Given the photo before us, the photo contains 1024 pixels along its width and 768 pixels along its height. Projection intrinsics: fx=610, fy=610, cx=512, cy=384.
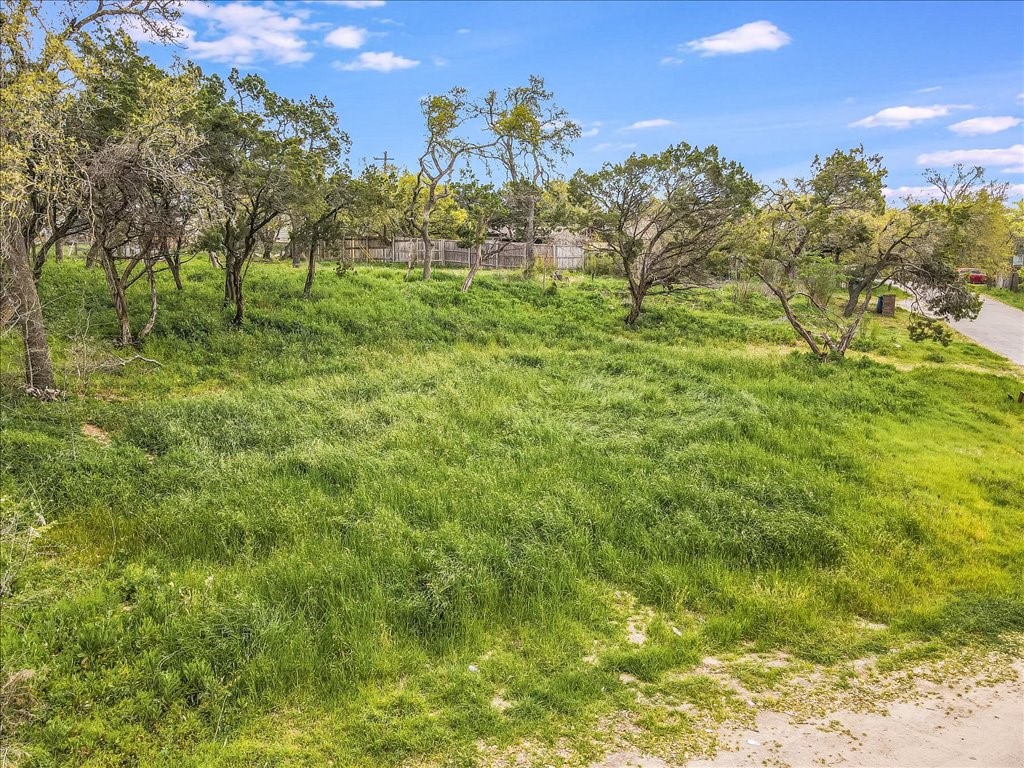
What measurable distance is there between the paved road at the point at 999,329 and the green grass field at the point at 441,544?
677 centimetres

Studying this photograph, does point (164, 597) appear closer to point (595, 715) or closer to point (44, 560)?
point (44, 560)

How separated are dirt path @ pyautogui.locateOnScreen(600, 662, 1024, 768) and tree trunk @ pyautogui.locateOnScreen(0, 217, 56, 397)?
365 inches

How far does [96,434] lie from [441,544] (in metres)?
5.48

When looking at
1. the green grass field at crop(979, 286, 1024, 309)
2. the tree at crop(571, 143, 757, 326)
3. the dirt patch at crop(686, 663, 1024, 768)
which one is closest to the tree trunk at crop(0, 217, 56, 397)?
the dirt patch at crop(686, 663, 1024, 768)

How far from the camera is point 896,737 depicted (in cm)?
417

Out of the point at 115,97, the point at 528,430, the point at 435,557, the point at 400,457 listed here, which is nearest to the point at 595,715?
the point at 435,557

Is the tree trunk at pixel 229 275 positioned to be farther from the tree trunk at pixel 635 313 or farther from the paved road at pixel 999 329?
the paved road at pixel 999 329

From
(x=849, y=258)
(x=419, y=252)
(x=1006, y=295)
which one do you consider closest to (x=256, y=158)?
(x=849, y=258)

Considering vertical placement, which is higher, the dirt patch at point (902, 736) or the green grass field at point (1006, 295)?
the green grass field at point (1006, 295)

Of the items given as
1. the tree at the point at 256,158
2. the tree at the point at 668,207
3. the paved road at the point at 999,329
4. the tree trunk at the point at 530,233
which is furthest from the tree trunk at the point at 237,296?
the paved road at the point at 999,329

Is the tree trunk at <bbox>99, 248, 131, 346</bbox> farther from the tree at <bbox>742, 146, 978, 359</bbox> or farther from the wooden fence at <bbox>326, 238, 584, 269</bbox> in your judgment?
the wooden fence at <bbox>326, 238, 584, 269</bbox>

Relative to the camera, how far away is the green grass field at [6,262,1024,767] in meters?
4.25

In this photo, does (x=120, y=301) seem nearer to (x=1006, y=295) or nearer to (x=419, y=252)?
(x=419, y=252)

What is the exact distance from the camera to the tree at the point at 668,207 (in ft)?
55.7
